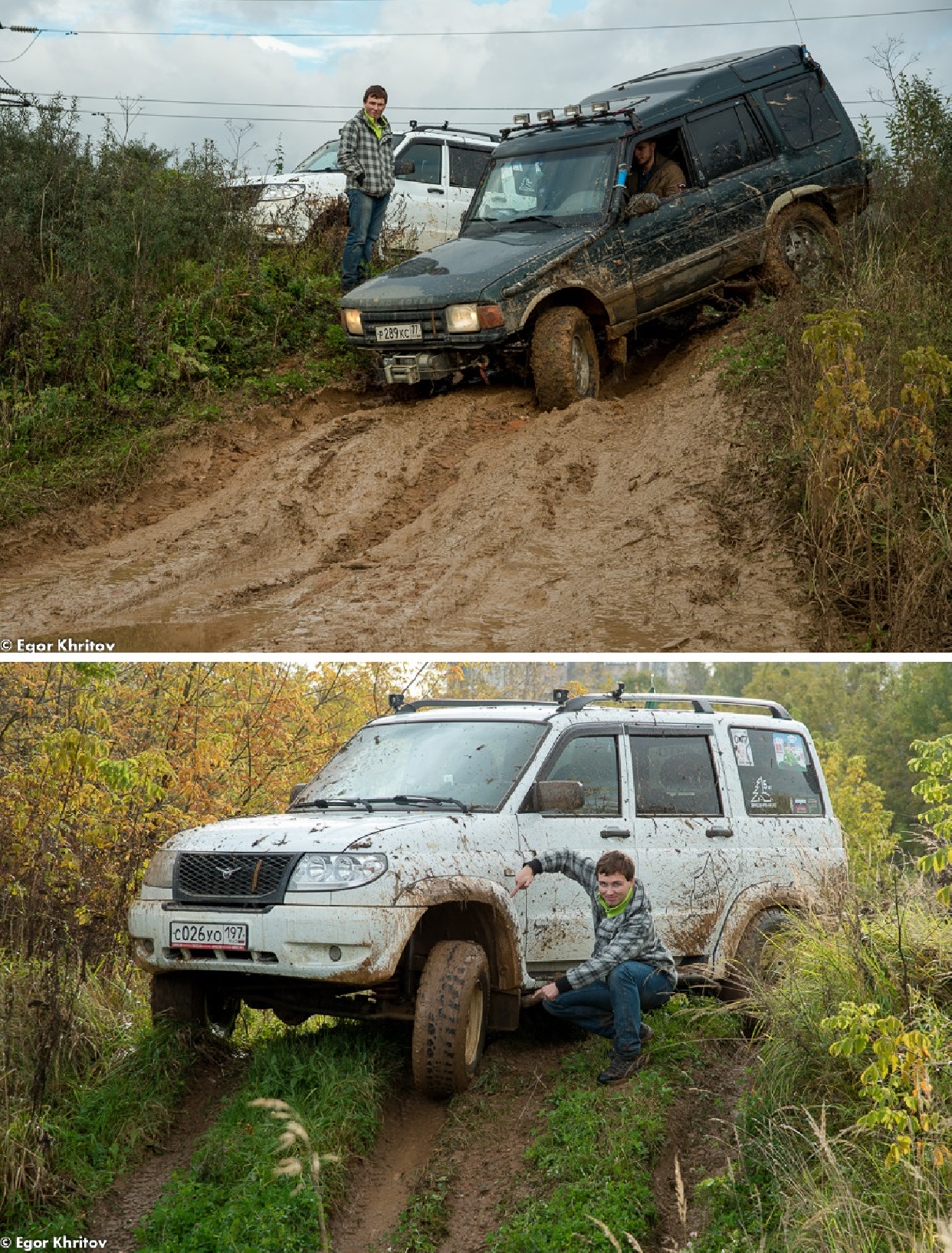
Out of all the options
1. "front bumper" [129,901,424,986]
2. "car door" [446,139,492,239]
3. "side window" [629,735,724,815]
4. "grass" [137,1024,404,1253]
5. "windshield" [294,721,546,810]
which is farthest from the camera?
"car door" [446,139,492,239]

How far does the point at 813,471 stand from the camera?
28.0 ft

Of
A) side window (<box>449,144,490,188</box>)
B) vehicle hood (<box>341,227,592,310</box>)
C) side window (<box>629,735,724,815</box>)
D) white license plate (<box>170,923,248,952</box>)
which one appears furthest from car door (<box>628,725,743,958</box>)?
side window (<box>449,144,490,188</box>)

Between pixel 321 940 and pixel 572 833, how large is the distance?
1602mm

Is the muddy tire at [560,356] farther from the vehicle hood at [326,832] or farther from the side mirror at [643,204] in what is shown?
the vehicle hood at [326,832]

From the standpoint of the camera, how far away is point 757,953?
717 centimetres

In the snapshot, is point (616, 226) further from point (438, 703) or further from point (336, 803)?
point (336, 803)

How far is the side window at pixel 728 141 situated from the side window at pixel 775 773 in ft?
22.6

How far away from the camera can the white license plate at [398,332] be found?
10.9 meters

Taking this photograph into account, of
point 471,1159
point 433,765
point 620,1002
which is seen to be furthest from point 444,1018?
point 433,765

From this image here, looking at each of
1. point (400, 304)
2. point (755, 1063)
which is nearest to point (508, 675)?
point (400, 304)

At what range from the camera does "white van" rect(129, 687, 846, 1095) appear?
5.48 metres

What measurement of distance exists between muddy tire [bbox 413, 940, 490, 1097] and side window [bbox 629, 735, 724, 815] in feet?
5.30

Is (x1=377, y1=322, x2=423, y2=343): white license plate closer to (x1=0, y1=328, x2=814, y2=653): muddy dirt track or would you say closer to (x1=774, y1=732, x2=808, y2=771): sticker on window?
(x1=0, y1=328, x2=814, y2=653): muddy dirt track

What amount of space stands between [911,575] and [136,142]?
1195 cm
